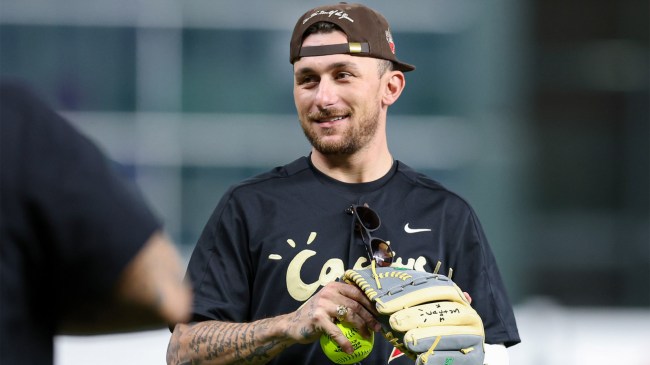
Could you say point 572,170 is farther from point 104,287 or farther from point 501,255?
point 104,287

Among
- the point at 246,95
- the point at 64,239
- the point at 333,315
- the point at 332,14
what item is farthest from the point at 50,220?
the point at 246,95

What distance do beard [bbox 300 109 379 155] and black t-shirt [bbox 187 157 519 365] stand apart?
125 mm

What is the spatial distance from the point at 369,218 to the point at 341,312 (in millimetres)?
442

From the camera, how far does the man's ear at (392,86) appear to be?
3707 mm

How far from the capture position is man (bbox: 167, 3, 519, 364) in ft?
11.1

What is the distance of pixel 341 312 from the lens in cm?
308

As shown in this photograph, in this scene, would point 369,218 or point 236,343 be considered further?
point 369,218

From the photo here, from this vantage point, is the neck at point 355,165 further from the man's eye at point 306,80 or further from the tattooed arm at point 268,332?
the tattooed arm at point 268,332

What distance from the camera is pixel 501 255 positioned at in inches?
492

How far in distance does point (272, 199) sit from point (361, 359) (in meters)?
0.62

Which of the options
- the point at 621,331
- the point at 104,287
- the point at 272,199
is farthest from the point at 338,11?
the point at 621,331

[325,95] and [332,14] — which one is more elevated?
[332,14]

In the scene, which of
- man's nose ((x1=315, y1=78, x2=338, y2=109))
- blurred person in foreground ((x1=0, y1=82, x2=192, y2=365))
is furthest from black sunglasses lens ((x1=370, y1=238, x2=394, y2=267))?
blurred person in foreground ((x1=0, y1=82, x2=192, y2=365))

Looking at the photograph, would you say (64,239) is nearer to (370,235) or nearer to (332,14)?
(370,235)
